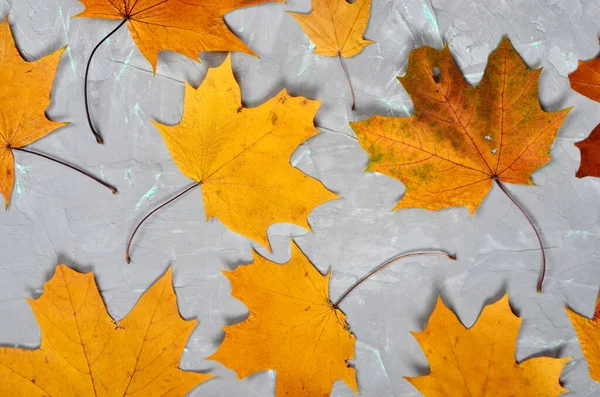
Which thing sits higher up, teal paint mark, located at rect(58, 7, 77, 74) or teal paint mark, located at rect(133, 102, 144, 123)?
teal paint mark, located at rect(58, 7, 77, 74)

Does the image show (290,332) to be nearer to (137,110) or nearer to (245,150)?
(245,150)

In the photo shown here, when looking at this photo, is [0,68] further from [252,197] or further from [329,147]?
[329,147]

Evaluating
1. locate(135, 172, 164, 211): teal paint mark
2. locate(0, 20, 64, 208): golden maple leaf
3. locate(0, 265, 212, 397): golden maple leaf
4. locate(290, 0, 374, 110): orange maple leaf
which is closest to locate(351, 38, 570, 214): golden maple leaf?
locate(290, 0, 374, 110): orange maple leaf

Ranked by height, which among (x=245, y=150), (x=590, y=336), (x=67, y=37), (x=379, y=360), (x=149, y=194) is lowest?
(x=379, y=360)

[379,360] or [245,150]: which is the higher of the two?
[245,150]

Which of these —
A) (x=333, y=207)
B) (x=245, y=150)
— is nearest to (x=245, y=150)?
(x=245, y=150)

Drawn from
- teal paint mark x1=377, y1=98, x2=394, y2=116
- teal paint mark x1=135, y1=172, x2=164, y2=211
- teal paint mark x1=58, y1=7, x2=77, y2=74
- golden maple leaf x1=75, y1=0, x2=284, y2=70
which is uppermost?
golden maple leaf x1=75, y1=0, x2=284, y2=70

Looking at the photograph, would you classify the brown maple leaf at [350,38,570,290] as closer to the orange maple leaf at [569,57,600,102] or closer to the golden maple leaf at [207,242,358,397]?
the orange maple leaf at [569,57,600,102]

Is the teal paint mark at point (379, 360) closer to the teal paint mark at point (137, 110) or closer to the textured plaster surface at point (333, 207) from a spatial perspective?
the textured plaster surface at point (333, 207)
